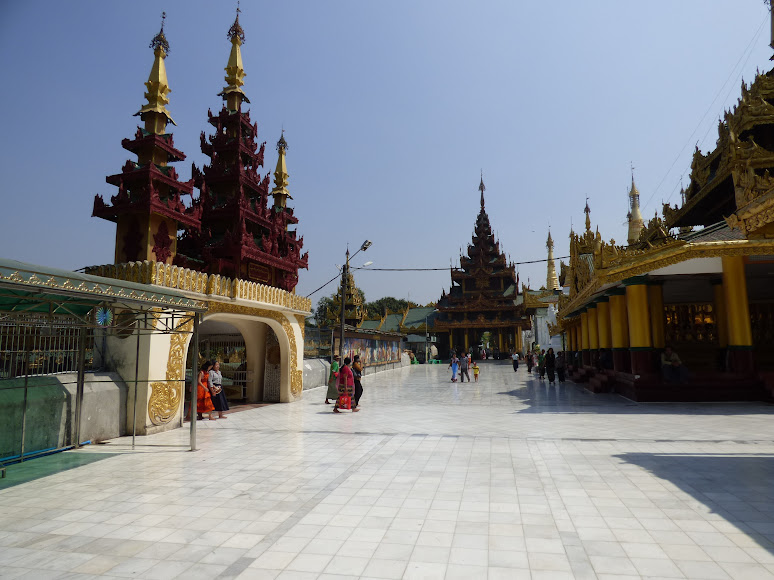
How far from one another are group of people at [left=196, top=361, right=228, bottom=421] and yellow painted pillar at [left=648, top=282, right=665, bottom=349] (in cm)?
1328

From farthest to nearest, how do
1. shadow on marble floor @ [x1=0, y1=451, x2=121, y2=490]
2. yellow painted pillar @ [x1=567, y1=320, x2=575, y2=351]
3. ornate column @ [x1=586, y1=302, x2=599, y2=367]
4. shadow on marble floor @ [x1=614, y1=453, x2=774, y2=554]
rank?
yellow painted pillar @ [x1=567, y1=320, x2=575, y2=351]
ornate column @ [x1=586, y1=302, x2=599, y2=367]
shadow on marble floor @ [x1=0, y1=451, x2=121, y2=490]
shadow on marble floor @ [x1=614, y1=453, x2=774, y2=554]

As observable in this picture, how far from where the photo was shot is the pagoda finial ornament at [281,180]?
24.1 meters

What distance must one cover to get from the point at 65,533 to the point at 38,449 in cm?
421

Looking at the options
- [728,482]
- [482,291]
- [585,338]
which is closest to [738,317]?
[728,482]

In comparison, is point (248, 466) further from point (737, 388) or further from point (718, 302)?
point (718, 302)

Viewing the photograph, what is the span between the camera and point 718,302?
15.3m

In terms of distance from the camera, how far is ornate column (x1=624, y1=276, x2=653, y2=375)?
1369cm

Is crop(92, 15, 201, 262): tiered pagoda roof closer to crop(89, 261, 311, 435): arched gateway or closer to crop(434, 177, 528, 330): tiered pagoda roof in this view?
crop(89, 261, 311, 435): arched gateway

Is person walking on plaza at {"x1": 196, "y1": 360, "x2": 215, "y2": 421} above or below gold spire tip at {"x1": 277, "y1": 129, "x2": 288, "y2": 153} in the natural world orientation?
below

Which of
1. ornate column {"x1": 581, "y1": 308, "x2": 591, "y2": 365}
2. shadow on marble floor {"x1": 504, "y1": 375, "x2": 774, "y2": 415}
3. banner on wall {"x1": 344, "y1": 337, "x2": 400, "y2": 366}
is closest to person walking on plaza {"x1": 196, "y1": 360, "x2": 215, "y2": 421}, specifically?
shadow on marble floor {"x1": 504, "y1": 375, "x2": 774, "y2": 415}

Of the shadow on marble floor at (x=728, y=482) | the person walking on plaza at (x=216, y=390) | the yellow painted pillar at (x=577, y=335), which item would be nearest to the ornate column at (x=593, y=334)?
the yellow painted pillar at (x=577, y=335)

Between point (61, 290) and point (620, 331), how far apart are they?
1569cm

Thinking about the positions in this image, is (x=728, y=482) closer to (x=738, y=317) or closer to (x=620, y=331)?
(x=738, y=317)

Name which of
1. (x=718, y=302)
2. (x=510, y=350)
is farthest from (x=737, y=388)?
(x=510, y=350)
